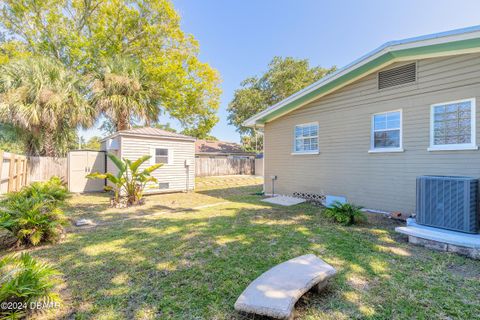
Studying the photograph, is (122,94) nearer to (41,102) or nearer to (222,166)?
(41,102)

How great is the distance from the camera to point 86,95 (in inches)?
499

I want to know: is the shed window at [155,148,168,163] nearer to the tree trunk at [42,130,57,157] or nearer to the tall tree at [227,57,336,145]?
the tree trunk at [42,130,57,157]

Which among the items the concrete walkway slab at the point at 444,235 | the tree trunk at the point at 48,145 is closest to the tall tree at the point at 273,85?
the tree trunk at the point at 48,145

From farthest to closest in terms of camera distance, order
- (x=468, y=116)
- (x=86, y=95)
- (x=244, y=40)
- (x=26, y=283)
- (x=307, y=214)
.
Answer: (x=244, y=40), (x=86, y=95), (x=307, y=214), (x=468, y=116), (x=26, y=283)

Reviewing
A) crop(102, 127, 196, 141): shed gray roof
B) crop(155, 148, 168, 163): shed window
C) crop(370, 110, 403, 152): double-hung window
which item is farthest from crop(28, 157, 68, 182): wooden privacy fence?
crop(370, 110, 403, 152): double-hung window

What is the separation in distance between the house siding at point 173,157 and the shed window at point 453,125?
9038 mm

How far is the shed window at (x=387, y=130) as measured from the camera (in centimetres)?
571

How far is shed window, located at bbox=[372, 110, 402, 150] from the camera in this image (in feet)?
18.7

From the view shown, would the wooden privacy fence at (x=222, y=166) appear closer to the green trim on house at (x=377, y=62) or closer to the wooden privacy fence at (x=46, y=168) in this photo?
the wooden privacy fence at (x=46, y=168)

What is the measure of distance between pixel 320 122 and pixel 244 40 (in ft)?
41.4

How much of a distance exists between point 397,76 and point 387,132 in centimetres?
148

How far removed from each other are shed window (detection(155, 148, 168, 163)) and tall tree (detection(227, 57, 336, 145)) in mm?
15638

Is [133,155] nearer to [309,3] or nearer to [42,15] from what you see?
[309,3]

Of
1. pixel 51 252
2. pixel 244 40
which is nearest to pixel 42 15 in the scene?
pixel 244 40
